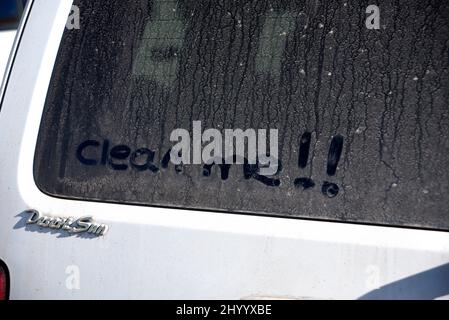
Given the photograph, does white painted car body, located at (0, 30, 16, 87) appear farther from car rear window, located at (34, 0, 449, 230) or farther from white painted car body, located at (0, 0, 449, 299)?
car rear window, located at (34, 0, 449, 230)

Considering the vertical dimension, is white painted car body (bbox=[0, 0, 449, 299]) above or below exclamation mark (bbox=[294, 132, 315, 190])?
below

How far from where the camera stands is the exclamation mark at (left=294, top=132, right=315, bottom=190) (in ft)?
5.54

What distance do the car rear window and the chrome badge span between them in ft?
0.27

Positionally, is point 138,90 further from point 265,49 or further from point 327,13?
point 327,13

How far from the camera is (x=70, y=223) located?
6.04 ft

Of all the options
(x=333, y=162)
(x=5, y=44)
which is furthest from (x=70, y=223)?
Answer: (x=5, y=44)

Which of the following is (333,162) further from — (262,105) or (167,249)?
(167,249)

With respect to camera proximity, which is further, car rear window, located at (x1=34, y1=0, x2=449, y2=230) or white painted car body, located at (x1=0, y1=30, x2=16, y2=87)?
white painted car body, located at (x1=0, y1=30, x2=16, y2=87)

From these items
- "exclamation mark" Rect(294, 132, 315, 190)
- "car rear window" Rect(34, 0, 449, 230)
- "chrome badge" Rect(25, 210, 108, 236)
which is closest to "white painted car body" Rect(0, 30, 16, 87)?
"car rear window" Rect(34, 0, 449, 230)

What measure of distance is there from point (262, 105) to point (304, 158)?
192mm

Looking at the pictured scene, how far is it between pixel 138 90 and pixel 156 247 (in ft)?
1.54

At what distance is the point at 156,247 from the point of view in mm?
1762

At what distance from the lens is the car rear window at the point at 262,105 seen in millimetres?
1624

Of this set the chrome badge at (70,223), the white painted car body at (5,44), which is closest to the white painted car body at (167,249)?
the chrome badge at (70,223)
